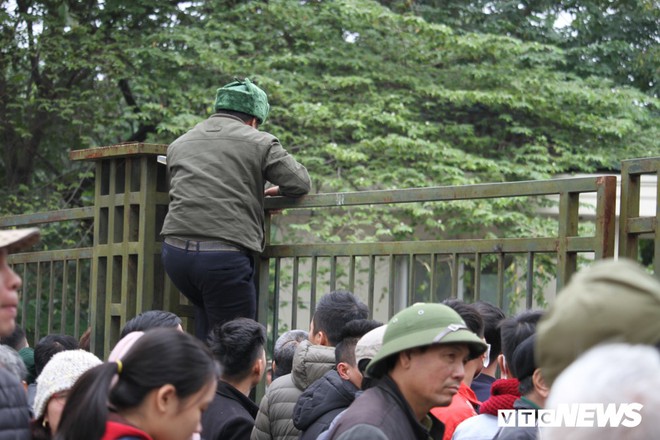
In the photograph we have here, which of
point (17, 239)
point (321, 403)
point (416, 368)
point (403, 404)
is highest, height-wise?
point (17, 239)

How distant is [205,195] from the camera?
5863mm

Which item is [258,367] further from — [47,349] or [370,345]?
[47,349]

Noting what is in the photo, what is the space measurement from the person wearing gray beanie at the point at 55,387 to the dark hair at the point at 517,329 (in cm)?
157

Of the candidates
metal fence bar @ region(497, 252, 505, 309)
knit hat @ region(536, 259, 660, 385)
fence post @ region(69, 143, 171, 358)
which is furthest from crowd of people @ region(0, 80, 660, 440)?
fence post @ region(69, 143, 171, 358)

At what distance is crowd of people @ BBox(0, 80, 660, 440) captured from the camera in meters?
2.16

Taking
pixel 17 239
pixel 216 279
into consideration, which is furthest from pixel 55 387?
pixel 216 279

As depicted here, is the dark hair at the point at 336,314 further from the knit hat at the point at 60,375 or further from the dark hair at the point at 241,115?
the knit hat at the point at 60,375

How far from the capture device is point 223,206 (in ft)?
19.1

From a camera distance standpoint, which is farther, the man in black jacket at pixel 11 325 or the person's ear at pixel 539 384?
the person's ear at pixel 539 384

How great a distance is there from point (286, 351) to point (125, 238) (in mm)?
1482

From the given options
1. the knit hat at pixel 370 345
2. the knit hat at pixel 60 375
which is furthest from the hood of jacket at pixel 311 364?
the knit hat at pixel 60 375

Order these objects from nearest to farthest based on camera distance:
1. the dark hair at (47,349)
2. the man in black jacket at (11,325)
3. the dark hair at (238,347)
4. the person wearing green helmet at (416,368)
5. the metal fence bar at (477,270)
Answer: the man in black jacket at (11,325) → the person wearing green helmet at (416,368) → the dark hair at (238,347) → the metal fence bar at (477,270) → the dark hair at (47,349)

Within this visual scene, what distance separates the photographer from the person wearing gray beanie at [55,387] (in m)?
3.80

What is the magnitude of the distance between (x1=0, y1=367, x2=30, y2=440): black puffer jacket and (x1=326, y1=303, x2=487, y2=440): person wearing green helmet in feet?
3.14
